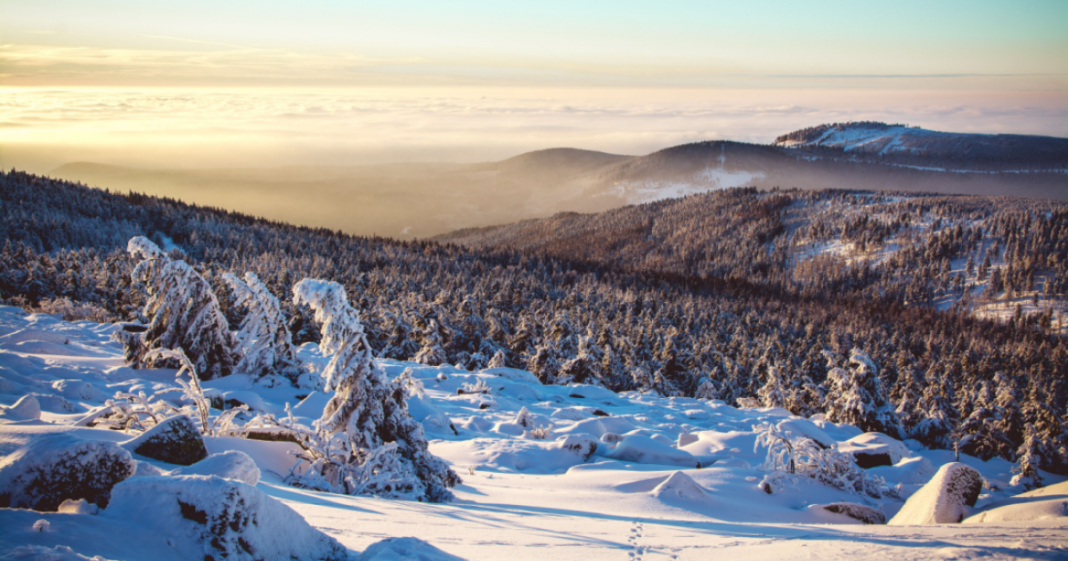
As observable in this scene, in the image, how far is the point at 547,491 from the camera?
10.1 m

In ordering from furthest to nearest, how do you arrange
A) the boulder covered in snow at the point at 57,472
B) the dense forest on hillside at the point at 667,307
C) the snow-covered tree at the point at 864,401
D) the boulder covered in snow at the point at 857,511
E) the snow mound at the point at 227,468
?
the dense forest on hillside at the point at 667,307 < the snow-covered tree at the point at 864,401 < the boulder covered in snow at the point at 857,511 < the snow mound at the point at 227,468 < the boulder covered in snow at the point at 57,472

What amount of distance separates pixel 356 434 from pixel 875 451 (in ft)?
48.3

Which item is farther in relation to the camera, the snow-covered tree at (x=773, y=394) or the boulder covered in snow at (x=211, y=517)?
the snow-covered tree at (x=773, y=394)

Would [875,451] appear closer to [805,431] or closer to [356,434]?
[805,431]

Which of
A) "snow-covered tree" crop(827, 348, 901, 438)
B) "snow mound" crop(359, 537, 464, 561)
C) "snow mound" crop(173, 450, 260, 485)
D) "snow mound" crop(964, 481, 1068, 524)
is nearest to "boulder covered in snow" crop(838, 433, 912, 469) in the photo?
"snow mound" crop(964, 481, 1068, 524)

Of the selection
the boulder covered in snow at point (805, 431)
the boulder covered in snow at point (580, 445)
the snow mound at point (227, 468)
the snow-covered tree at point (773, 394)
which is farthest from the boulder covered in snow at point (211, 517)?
the snow-covered tree at point (773, 394)

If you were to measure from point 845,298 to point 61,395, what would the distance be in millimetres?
199114

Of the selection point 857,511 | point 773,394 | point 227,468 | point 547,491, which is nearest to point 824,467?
point 857,511

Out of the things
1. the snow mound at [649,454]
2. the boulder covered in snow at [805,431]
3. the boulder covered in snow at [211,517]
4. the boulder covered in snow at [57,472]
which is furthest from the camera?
the boulder covered in snow at [805,431]

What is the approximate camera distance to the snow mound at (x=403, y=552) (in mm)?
4989

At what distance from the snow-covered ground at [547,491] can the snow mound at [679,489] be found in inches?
1.3

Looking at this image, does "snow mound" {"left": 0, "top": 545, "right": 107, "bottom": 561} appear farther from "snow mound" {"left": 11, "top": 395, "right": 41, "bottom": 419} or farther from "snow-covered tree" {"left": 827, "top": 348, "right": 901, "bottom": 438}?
"snow-covered tree" {"left": 827, "top": 348, "right": 901, "bottom": 438}

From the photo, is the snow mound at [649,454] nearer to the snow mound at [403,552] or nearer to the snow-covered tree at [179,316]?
the snow mound at [403,552]

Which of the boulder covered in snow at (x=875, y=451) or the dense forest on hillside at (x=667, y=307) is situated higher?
the boulder covered in snow at (x=875, y=451)
